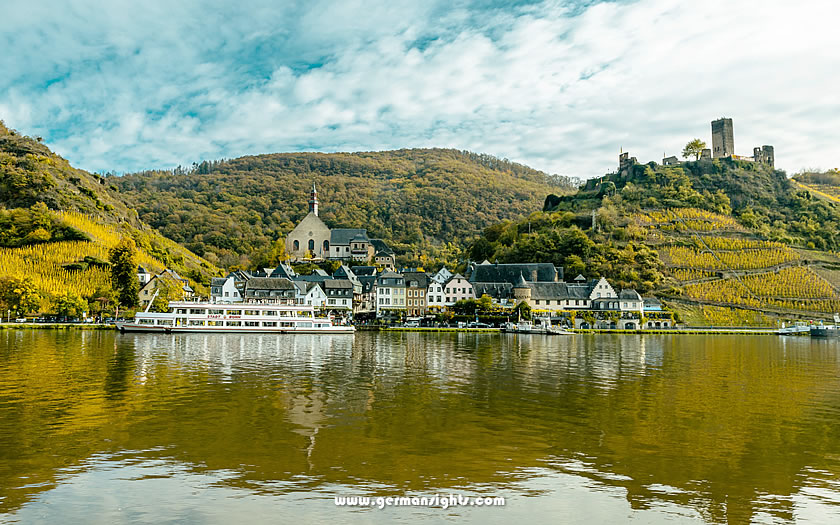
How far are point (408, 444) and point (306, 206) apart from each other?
143898 mm

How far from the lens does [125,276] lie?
77438mm

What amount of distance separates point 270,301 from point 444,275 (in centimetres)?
2937

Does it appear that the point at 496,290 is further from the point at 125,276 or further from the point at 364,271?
the point at 125,276

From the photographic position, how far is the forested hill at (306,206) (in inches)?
5143

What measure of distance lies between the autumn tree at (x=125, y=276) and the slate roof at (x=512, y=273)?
4836 centimetres

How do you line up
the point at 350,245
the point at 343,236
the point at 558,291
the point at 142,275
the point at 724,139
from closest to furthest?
the point at 142,275 → the point at 558,291 → the point at 350,245 → the point at 343,236 → the point at 724,139

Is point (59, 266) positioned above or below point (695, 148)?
below

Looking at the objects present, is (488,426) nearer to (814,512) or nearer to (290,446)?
(290,446)

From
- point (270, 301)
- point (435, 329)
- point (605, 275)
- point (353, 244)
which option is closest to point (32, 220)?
point (270, 301)

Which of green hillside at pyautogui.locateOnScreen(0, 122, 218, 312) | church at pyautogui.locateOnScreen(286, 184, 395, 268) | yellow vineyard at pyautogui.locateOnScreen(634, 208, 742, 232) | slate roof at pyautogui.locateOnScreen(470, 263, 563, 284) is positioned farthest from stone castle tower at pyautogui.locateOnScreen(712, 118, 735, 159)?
green hillside at pyautogui.locateOnScreen(0, 122, 218, 312)

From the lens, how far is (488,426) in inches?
732

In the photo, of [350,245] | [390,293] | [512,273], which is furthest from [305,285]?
[512,273]

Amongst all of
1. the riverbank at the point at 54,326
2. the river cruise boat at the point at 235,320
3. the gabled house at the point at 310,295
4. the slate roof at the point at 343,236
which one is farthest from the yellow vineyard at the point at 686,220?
the riverbank at the point at 54,326

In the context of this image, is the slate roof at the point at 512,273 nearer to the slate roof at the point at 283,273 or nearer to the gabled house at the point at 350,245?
the slate roof at the point at 283,273
